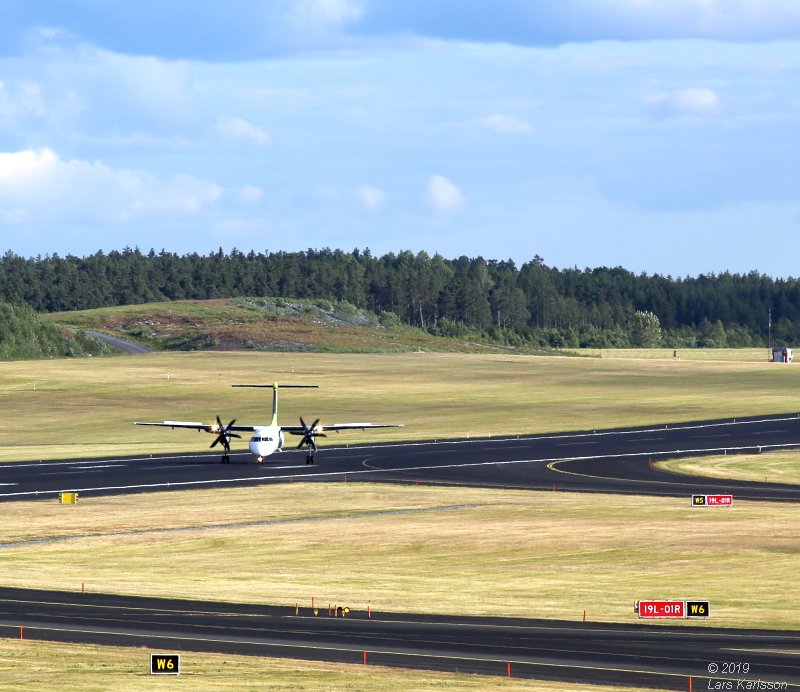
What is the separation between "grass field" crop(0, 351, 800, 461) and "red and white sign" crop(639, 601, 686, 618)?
2885 inches

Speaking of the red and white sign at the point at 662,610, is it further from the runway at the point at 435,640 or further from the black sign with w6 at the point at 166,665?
the black sign with w6 at the point at 166,665

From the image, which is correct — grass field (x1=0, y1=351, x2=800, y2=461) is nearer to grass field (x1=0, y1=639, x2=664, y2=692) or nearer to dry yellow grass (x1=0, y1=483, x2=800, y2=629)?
dry yellow grass (x1=0, y1=483, x2=800, y2=629)

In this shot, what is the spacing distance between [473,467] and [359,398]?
59204 mm

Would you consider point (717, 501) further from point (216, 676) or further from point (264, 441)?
point (216, 676)

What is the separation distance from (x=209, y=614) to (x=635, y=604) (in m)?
14.1

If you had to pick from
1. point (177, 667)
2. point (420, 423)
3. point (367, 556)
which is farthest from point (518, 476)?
point (177, 667)

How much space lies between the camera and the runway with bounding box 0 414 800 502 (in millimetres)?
86500

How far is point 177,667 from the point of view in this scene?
3372 cm

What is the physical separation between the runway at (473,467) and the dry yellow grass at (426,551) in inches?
207

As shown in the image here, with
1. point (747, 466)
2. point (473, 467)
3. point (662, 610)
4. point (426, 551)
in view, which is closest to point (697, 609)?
point (662, 610)

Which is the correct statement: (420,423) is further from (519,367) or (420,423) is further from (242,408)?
(519,367)

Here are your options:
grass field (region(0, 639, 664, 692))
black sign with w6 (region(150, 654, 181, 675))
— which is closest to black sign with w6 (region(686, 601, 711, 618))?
grass field (region(0, 639, 664, 692))

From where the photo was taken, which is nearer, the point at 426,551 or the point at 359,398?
the point at 426,551

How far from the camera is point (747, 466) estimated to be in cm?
9700
